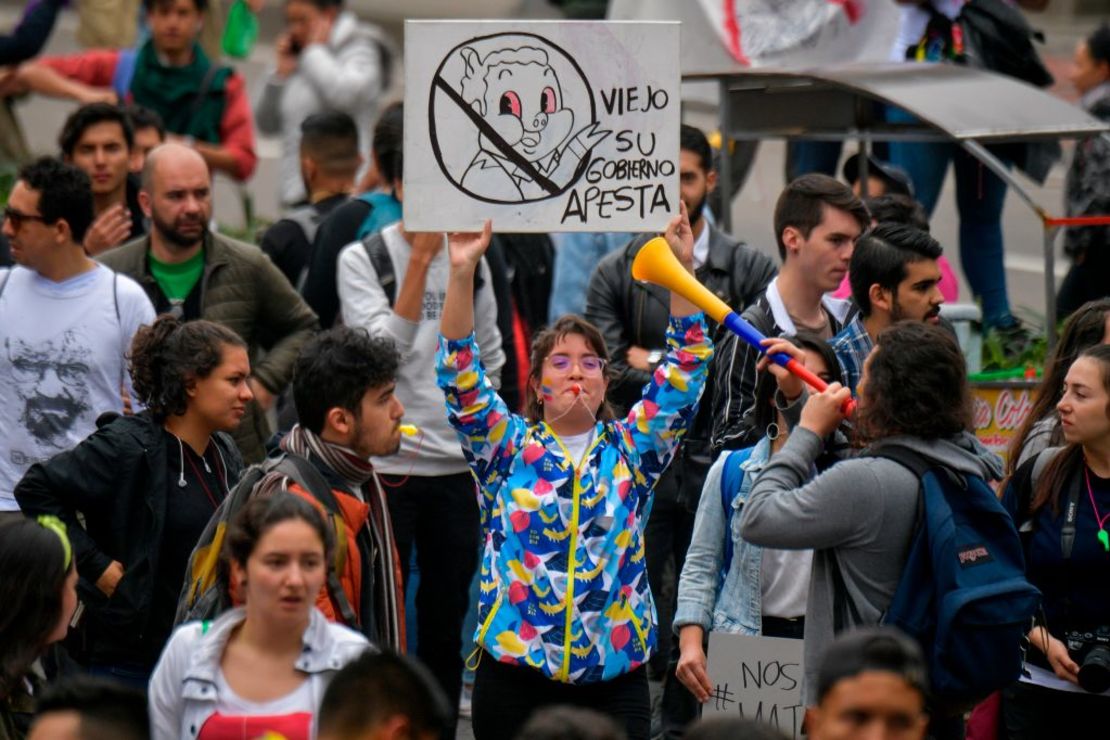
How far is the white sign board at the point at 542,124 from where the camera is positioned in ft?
20.0

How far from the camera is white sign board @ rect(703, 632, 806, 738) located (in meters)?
5.73

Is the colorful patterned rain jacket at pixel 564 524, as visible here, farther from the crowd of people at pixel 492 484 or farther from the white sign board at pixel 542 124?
the white sign board at pixel 542 124

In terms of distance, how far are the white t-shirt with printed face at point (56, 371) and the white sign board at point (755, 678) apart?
2.56 meters

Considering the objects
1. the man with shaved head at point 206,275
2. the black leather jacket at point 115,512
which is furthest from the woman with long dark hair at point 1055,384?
the man with shaved head at point 206,275

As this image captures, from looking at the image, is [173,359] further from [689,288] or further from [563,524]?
[689,288]

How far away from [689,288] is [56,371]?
248 cm

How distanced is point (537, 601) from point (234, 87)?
237 inches

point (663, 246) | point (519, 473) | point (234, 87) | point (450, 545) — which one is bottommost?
point (450, 545)

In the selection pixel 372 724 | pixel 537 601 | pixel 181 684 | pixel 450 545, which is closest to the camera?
pixel 372 724

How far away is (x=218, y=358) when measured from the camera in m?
6.18

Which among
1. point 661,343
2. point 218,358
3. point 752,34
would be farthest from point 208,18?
point 218,358

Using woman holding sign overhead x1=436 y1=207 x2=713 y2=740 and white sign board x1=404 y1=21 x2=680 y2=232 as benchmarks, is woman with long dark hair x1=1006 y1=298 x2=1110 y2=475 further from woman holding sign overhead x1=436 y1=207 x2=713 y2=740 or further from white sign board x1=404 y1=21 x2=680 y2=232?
white sign board x1=404 y1=21 x2=680 y2=232

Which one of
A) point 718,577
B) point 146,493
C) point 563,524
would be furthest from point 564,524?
point 146,493

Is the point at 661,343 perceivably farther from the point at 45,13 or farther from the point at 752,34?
the point at 45,13
